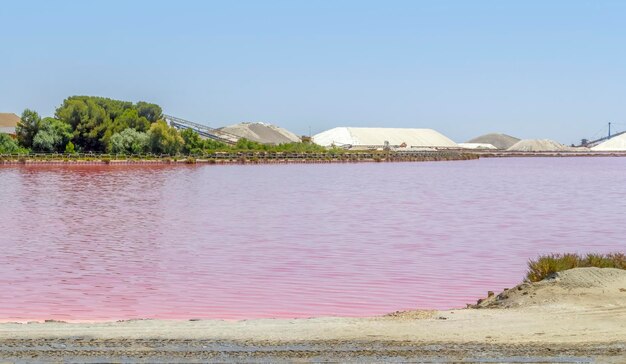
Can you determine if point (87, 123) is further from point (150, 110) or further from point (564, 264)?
point (564, 264)

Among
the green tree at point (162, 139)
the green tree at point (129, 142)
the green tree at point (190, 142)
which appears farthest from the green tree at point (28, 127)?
the green tree at point (190, 142)

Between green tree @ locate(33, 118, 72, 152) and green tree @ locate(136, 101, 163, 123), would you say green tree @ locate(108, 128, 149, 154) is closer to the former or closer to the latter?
green tree @ locate(33, 118, 72, 152)

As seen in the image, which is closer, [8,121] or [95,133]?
[95,133]

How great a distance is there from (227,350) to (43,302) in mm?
7620

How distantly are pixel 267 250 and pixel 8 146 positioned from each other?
97.6 metres

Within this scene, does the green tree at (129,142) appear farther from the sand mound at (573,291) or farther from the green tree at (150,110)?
the sand mound at (573,291)

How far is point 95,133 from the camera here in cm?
12912

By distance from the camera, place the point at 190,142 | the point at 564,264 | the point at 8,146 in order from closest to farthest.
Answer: the point at 564,264, the point at 8,146, the point at 190,142

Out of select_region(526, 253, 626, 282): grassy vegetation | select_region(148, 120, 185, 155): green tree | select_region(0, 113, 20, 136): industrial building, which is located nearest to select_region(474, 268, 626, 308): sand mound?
select_region(526, 253, 626, 282): grassy vegetation

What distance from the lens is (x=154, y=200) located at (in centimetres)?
5175

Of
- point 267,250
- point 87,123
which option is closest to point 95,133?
point 87,123

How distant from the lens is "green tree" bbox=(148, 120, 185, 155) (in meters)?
128

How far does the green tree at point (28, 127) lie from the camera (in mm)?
123688

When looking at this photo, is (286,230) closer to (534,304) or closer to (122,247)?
(122,247)
